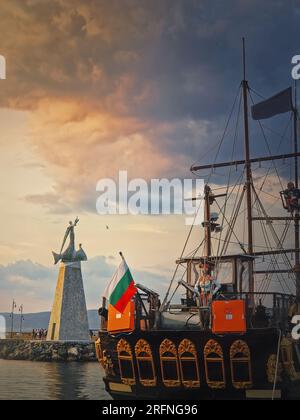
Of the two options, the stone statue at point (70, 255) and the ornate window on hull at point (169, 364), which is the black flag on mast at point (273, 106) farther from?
the stone statue at point (70, 255)

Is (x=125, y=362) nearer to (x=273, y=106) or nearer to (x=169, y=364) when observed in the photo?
(x=169, y=364)

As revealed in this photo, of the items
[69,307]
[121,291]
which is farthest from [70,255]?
[121,291]

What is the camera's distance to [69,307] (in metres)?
56.9

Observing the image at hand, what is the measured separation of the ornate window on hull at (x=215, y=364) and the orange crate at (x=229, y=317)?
2.25 ft

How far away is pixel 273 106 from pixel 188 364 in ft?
57.1

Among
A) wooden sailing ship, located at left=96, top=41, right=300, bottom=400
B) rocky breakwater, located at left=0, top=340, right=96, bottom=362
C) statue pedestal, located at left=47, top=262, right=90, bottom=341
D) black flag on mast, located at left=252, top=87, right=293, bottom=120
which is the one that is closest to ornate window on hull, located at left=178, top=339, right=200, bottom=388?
wooden sailing ship, located at left=96, top=41, right=300, bottom=400

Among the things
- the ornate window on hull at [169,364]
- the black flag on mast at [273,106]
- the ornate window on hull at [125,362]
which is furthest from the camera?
the black flag on mast at [273,106]

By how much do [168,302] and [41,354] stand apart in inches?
1800

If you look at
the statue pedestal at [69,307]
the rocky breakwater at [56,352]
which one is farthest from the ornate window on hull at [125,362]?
the rocky breakwater at [56,352]

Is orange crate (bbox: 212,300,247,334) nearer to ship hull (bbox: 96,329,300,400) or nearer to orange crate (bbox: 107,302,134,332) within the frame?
ship hull (bbox: 96,329,300,400)

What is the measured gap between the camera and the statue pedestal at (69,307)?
56688 mm
